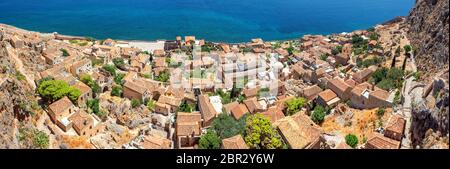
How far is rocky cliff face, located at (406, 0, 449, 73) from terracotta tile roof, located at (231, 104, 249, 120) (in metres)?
15.4

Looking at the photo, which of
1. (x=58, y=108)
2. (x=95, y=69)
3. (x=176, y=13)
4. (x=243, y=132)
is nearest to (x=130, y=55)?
(x=95, y=69)

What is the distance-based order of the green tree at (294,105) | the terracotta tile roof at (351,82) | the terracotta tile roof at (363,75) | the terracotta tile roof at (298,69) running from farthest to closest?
the terracotta tile roof at (298,69), the terracotta tile roof at (363,75), the terracotta tile roof at (351,82), the green tree at (294,105)

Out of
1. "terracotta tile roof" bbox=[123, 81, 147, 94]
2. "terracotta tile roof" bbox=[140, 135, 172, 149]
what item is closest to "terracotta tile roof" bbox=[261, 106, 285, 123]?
"terracotta tile roof" bbox=[140, 135, 172, 149]

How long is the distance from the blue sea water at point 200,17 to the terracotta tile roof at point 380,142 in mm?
59009

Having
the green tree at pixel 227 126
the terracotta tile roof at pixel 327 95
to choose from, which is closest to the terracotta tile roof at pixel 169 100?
the green tree at pixel 227 126

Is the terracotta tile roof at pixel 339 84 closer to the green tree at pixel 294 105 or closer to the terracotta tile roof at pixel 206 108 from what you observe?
the green tree at pixel 294 105

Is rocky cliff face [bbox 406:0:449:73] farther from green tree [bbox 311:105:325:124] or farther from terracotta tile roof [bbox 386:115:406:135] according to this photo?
green tree [bbox 311:105:325:124]

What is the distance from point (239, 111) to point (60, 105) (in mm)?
14835

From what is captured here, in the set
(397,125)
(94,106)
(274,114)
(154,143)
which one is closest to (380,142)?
(397,125)

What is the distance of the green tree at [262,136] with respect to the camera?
89.9 feet

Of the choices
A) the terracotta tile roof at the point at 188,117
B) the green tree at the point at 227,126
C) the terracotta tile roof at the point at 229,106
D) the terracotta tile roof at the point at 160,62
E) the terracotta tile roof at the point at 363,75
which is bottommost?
the green tree at the point at 227,126

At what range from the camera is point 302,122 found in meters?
29.8

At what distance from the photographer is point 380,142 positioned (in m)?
25.2
